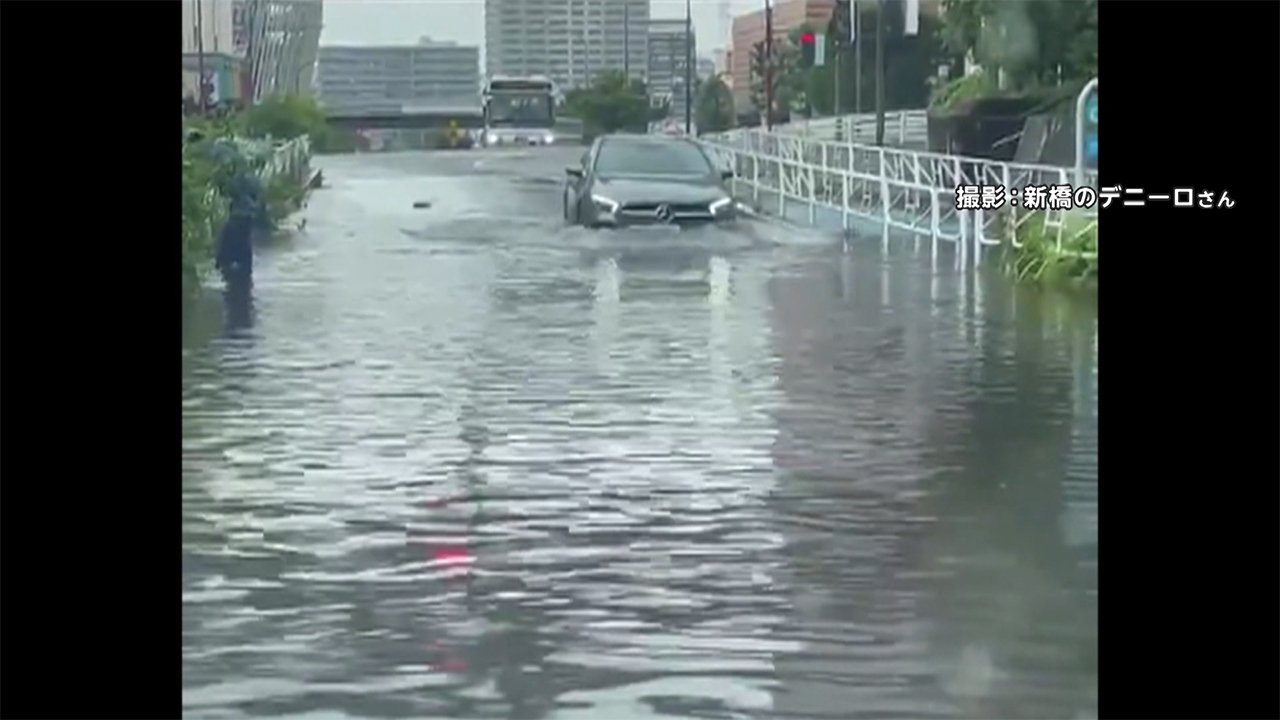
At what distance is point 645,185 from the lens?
9.20 metres

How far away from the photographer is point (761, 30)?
8.71 metres

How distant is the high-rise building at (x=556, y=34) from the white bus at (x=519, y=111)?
0.18 ft

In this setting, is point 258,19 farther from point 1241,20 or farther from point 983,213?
point 1241,20

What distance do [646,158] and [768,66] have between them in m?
0.55

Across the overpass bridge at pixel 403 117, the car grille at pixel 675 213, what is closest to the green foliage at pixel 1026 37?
the car grille at pixel 675 213

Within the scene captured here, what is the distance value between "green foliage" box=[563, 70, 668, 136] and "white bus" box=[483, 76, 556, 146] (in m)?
0.08

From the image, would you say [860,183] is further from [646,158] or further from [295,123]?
[295,123]

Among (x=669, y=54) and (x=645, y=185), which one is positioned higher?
(x=669, y=54)

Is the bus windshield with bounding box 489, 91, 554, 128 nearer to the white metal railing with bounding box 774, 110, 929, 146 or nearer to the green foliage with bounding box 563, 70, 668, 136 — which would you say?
the green foliage with bounding box 563, 70, 668, 136

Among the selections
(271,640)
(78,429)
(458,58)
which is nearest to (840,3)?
(458,58)

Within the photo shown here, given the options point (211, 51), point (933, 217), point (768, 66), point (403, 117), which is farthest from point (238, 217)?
point (933, 217)

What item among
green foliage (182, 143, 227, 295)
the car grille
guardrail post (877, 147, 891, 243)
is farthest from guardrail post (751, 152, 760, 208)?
green foliage (182, 143, 227, 295)

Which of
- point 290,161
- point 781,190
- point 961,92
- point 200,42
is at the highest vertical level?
point 200,42

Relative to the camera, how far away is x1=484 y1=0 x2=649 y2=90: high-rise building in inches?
320
